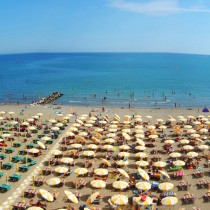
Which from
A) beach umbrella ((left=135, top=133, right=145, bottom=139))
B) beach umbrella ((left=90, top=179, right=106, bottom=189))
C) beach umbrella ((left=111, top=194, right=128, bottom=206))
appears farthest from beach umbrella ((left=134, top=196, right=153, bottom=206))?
beach umbrella ((left=135, top=133, right=145, bottom=139))

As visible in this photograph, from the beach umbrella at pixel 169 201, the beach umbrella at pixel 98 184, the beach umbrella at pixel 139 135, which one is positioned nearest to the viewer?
the beach umbrella at pixel 169 201

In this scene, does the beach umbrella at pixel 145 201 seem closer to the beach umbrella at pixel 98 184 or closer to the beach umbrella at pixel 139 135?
the beach umbrella at pixel 98 184

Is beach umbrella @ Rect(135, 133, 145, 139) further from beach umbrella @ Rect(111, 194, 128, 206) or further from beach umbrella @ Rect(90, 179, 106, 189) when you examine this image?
beach umbrella @ Rect(111, 194, 128, 206)

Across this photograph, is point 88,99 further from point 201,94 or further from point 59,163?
point 59,163

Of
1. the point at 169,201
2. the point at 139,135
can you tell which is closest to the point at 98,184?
the point at 169,201

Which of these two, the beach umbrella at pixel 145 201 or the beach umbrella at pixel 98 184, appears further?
the beach umbrella at pixel 98 184

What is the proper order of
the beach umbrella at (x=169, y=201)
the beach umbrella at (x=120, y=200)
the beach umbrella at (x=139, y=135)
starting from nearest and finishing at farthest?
the beach umbrella at (x=120, y=200)
the beach umbrella at (x=169, y=201)
the beach umbrella at (x=139, y=135)

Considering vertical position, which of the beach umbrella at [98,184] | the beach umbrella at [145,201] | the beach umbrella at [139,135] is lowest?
the beach umbrella at [145,201]

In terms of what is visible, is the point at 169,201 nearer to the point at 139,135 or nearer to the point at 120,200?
the point at 120,200

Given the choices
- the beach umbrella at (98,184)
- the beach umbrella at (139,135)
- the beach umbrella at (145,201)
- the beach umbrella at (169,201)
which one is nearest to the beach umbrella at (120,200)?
the beach umbrella at (145,201)

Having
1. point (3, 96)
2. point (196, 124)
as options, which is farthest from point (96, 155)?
point (3, 96)

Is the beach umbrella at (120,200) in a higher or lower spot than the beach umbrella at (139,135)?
lower

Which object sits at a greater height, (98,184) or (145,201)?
(98,184)
